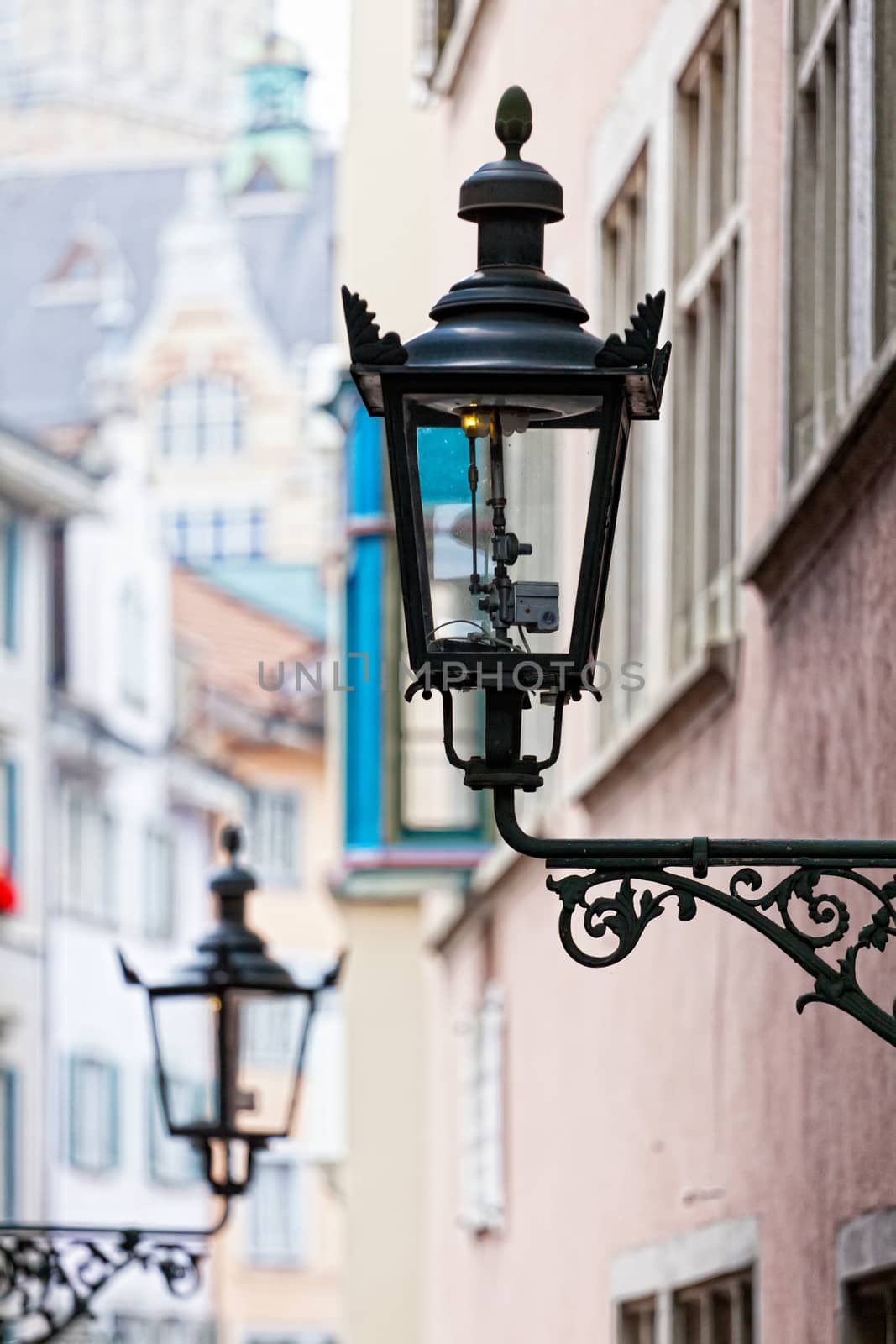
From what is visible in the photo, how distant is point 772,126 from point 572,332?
2898 mm

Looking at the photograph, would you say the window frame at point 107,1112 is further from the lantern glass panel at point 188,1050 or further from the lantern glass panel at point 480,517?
the lantern glass panel at point 480,517

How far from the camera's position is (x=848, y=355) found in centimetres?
637

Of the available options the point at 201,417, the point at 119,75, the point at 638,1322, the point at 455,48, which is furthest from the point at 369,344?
the point at 119,75

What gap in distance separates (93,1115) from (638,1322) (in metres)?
30.2

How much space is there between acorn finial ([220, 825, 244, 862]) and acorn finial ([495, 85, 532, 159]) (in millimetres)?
5402

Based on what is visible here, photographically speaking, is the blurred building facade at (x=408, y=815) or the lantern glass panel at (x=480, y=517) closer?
the lantern glass panel at (x=480, y=517)

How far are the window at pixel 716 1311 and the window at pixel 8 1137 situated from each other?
26.8 meters

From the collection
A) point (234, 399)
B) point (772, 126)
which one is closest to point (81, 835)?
point (234, 399)

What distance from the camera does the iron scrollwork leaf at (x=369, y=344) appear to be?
14.3ft

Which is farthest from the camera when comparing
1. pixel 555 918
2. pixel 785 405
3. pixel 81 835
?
pixel 81 835

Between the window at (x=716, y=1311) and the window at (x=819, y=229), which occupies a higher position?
the window at (x=819, y=229)

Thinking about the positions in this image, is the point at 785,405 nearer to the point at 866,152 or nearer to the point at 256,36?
the point at 866,152

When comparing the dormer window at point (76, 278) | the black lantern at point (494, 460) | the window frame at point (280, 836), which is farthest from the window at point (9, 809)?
the black lantern at point (494, 460)

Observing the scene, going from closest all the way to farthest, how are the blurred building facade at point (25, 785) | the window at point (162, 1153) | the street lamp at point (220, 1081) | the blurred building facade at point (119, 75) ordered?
the street lamp at point (220, 1081) < the blurred building facade at point (25, 785) < the window at point (162, 1153) < the blurred building facade at point (119, 75)
